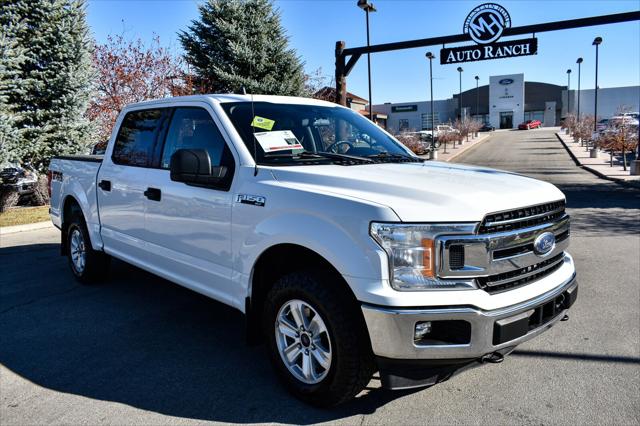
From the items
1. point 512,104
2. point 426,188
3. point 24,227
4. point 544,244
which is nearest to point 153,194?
point 426,188

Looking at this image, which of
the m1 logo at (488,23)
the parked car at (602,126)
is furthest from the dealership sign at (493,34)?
the parked car at (602,126)

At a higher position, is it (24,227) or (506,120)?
(506,120)

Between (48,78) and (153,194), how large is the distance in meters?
11.2

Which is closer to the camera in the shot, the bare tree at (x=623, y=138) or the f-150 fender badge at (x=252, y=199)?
the f-150 fender badge at (x=252, y=199)

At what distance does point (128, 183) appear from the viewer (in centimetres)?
468

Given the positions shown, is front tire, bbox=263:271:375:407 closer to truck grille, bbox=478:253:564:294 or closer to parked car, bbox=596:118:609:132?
truck grille, bbox=478:253:564:294

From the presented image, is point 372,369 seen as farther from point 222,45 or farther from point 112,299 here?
point 222,45

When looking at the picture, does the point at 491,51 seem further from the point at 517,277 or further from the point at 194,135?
the point at 517,277

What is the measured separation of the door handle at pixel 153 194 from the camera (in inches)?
165

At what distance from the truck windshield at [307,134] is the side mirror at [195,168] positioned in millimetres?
302

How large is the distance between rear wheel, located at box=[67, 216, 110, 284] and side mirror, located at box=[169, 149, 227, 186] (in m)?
2.61

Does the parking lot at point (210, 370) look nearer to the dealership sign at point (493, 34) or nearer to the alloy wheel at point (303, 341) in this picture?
the alloy wheel at point (303, 341)

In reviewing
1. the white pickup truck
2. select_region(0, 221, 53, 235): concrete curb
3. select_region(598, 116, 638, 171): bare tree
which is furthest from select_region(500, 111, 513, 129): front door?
the white pickup truck

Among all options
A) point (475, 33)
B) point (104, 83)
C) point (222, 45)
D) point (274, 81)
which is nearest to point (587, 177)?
point (475, 33)
